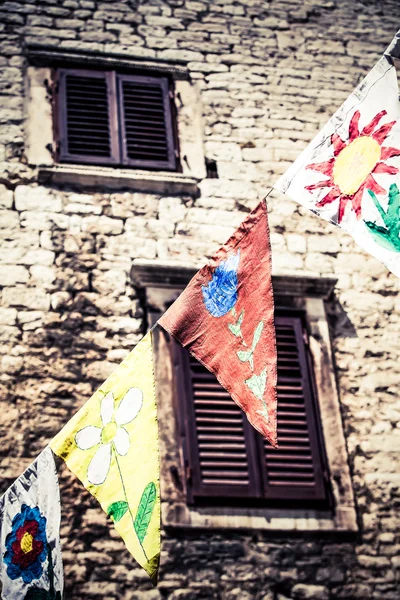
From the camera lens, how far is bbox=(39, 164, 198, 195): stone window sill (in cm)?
836

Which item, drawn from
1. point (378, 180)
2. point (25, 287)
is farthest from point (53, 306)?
point (378, 180)

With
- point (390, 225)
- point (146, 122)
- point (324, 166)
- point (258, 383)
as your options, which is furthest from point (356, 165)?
point (146, 122)

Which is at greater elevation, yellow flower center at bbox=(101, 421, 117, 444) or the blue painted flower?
the blue painted flower

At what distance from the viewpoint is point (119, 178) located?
8453mm

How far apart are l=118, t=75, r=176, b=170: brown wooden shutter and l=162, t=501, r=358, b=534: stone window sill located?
114 inches

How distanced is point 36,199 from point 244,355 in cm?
324

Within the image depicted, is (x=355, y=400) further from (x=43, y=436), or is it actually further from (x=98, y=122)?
(x=98, y=122)

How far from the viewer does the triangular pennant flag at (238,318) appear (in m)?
5.46

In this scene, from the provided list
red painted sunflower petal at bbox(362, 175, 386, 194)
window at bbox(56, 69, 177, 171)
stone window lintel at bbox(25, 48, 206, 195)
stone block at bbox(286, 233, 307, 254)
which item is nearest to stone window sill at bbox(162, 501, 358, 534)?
stone block at bbox(286, 233, 307, 254)

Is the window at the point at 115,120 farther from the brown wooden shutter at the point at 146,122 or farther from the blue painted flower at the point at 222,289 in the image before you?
the blue painted flower at the point at 222,289

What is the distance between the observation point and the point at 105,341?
7719 millimetres

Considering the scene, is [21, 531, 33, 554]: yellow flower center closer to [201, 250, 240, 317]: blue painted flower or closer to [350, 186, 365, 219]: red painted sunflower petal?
[201, 250, 240, 317]: blue painted flower

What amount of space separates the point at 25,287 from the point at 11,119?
1.57 m

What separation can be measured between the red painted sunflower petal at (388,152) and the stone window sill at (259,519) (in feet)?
8.80
